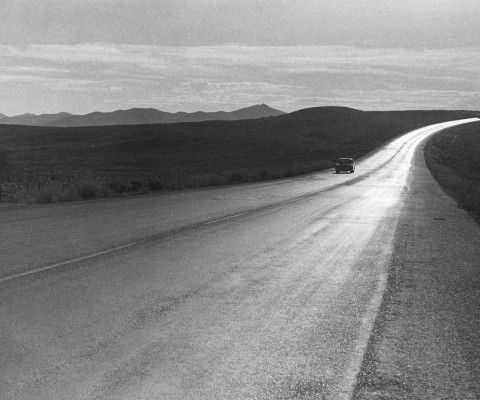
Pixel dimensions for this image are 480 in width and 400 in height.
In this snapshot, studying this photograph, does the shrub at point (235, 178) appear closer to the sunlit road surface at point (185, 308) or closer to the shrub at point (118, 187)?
the shrub at point (118, 187)

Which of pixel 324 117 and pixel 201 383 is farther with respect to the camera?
pixel 324 117

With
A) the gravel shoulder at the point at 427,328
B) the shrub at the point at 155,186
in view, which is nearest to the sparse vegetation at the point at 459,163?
the gravel shoulder at the point at 427,328

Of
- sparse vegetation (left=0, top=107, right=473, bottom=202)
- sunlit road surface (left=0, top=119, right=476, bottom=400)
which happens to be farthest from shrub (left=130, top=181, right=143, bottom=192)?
sunlit road surface (left=0, top=119, right=476, bottom=400)

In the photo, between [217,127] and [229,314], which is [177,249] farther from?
[217,127]

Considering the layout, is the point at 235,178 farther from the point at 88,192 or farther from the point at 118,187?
the point at 88,192

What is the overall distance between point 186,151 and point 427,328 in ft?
287

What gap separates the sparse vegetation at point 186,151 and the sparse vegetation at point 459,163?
A: 10.8 m

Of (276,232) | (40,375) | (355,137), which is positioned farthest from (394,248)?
(355,137)

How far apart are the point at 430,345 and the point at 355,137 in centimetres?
11803

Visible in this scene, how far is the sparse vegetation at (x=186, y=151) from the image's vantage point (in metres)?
40.9

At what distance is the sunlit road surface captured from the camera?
446cm

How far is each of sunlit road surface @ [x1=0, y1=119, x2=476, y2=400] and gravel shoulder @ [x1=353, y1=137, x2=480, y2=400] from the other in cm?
22

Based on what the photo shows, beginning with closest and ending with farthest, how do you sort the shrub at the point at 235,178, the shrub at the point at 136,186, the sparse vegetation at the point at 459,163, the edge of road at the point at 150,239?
the edge of road at the point at 150,239 → the sparse vegetation at the point at 459,163 → the shrub at the point at 136,186 → the shrub at the point at 235,178

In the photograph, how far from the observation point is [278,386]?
14.3 feet
